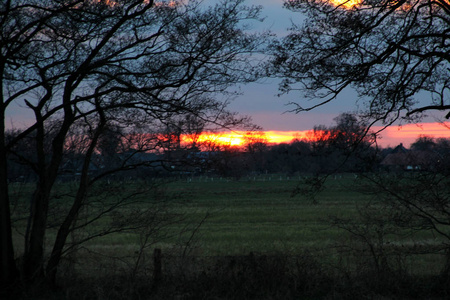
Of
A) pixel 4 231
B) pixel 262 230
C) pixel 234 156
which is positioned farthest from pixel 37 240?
pixel 262 230

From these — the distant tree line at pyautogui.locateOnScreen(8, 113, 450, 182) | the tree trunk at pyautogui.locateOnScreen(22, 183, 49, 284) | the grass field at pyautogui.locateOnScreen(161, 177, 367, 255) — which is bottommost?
the grass field at pyautogui.locateOnScreen(161, 177, 367, 255)

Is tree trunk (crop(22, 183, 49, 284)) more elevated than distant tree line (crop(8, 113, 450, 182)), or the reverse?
distant tree line (crop(8, 113, 450, 182))

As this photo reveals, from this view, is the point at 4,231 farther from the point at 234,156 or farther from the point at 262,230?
the point at 262,230

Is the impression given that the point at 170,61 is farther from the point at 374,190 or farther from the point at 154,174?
the point at 374,190

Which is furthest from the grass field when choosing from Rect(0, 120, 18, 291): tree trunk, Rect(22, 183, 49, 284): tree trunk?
Rect(0, 120, 18, 291): tree trunk

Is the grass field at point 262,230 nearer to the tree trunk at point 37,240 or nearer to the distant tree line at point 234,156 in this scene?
the distant tree line at point 234,156

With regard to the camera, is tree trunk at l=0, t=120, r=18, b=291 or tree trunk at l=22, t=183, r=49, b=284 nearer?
tree trunk at l=0, t=120, r=18, b=291

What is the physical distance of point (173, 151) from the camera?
9.84 m

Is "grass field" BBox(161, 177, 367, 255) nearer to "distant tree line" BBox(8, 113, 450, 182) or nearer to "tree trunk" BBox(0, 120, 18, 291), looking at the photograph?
"distant tree line" BBox(8, 113, 450, 182)

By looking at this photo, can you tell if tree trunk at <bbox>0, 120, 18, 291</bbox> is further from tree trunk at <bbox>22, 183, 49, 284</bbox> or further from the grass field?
the grass field


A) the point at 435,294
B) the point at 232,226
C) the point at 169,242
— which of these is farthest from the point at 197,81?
the point at 232,226

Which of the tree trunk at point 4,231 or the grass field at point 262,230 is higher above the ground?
the tree trunk at point 4,231

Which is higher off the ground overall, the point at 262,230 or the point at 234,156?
the point at 234,156

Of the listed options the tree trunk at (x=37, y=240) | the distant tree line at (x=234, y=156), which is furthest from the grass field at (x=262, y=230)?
the tree trunk at (x=37, y=240)
